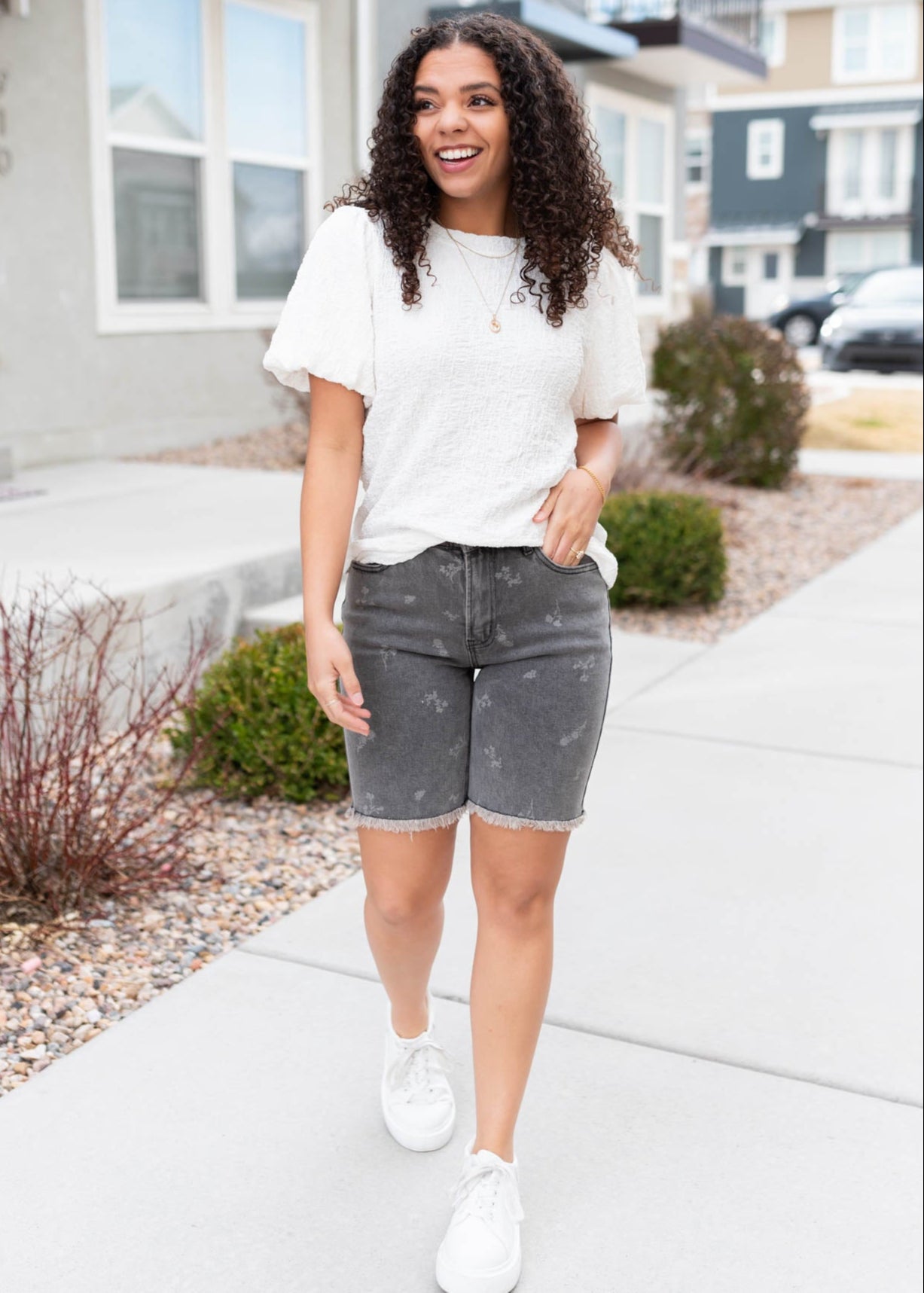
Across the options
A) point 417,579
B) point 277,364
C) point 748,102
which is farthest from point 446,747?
point 748,102

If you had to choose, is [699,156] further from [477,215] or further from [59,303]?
[477,215]

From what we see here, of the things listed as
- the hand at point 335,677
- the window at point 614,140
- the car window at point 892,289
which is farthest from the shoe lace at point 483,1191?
the car window at point 892,289

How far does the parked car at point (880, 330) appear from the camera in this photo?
62.8 feet

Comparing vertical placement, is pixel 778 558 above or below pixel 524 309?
below

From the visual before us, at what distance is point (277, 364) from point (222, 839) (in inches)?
85.5

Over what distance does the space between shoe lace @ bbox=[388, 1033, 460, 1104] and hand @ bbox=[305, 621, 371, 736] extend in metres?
0.76

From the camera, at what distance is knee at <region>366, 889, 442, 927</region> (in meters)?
2.51

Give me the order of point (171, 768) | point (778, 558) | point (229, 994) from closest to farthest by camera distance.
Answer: point (229, 994), point (171, 768), point (778, 558)

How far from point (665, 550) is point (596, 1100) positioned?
14.3 ft

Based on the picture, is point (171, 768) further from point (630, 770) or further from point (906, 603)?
point (906, 603)

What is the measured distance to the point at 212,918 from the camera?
12.0ft

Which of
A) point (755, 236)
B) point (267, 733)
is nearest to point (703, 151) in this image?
point (755, 236)

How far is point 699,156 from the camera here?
130ft

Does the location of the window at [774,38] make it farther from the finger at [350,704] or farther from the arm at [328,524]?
the finger at [350,704]
